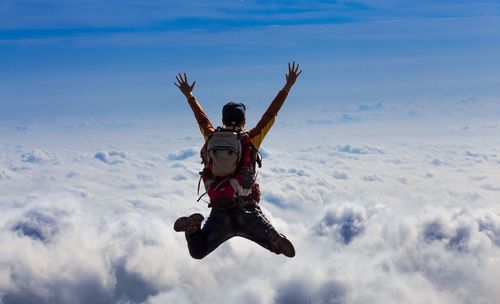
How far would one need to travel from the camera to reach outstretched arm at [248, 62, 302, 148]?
30.8 feet

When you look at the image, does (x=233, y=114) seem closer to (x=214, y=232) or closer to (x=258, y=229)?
(x=258, y=229)

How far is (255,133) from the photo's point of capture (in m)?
9.37

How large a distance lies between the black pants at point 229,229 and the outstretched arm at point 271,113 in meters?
1.41

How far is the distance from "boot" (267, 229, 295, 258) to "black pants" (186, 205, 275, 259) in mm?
271

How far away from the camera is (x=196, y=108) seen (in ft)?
33.4

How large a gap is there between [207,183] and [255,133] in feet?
4.36

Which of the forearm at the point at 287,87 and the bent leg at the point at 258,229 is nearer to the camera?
the bent leg at the point at 258,229

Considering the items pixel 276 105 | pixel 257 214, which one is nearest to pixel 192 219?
pixel 257 214

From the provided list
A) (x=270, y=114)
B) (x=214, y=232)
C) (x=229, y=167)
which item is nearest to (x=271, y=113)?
(x=270, y=114)

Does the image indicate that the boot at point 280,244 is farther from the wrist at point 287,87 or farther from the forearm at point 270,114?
the wrist at point 287,87

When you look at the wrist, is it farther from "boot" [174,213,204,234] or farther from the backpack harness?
"boot" [174,213,204,234]

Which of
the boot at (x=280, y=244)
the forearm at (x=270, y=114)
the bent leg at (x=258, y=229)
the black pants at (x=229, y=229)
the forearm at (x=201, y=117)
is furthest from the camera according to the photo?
the forearm at (x=201, y=117)

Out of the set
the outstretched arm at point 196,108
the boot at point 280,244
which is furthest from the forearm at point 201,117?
the boot at point 280,244

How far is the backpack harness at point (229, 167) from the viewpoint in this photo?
899 cm
